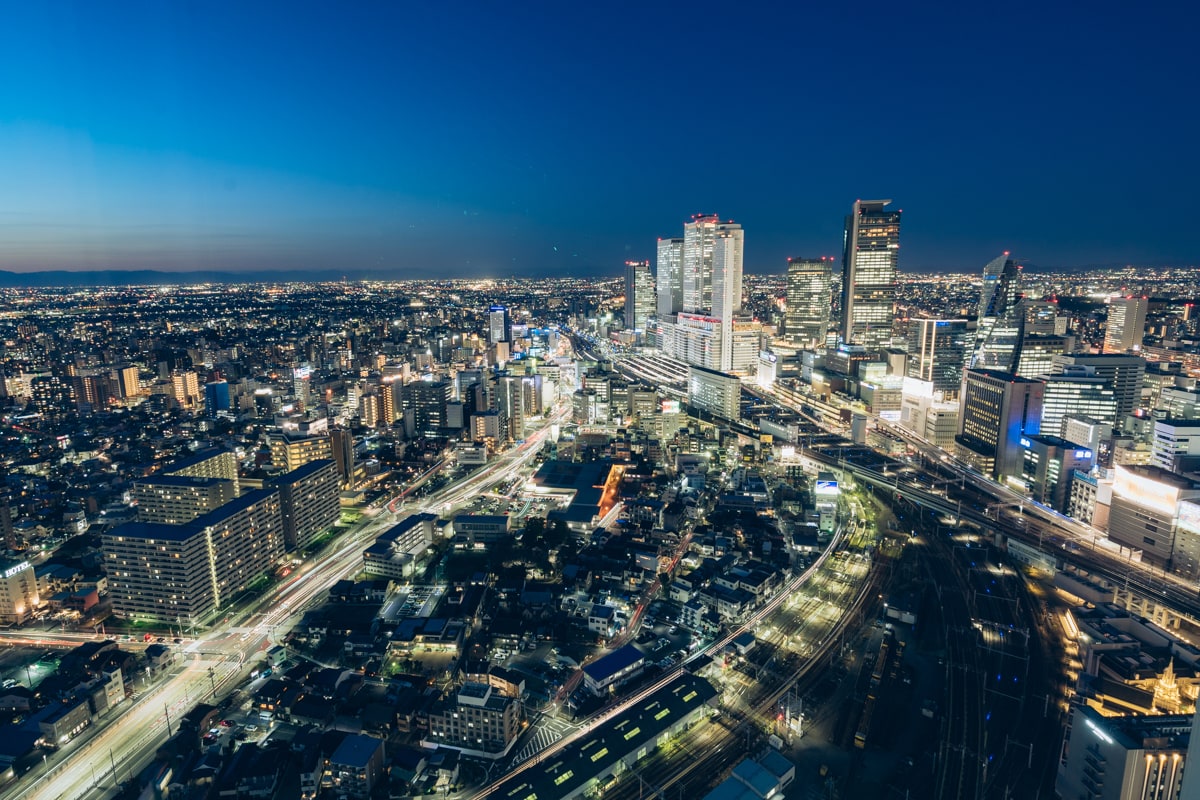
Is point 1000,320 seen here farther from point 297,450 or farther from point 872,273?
point 297,450

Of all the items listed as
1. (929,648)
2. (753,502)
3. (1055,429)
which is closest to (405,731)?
(929,648)

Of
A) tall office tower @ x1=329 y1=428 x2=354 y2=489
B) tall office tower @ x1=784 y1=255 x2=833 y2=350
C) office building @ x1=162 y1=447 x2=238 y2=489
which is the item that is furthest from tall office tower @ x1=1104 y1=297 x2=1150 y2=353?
office building @ x1=162 y1=447 x2=238 y2=489

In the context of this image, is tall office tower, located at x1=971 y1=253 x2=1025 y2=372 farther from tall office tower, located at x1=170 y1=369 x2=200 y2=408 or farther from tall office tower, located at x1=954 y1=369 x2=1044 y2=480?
tall office tower, located at x1=170 y1=369 x2=200 y2=408

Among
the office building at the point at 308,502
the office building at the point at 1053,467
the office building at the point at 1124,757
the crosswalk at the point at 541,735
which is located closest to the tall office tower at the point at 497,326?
the office building at the point at 308,502

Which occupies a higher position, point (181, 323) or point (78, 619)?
point (181, 323)

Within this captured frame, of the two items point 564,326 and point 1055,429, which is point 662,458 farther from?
point 564,326

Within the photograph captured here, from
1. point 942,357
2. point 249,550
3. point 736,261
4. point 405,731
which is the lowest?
point 405,731

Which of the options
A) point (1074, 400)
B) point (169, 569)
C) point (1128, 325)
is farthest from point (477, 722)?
point (1128, 325)
